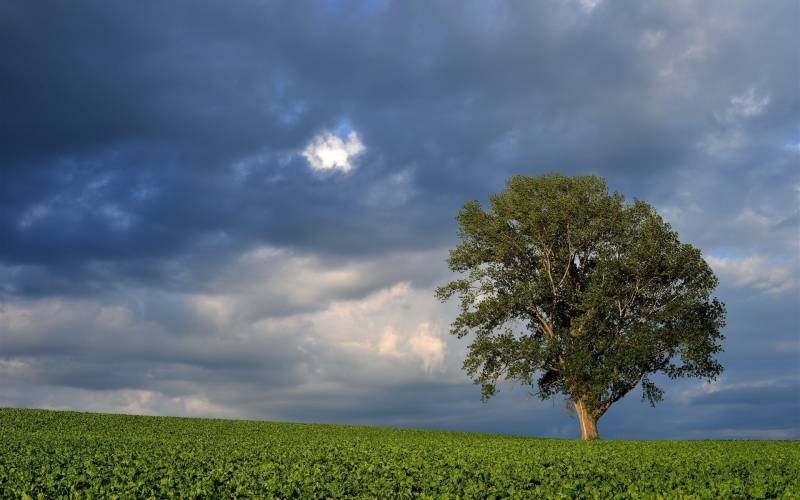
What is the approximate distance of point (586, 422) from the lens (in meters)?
53.3

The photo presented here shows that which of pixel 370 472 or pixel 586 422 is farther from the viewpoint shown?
pixel 586 422

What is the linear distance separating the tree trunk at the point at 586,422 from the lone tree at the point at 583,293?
0.08 m

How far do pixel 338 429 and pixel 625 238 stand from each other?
29.6 m

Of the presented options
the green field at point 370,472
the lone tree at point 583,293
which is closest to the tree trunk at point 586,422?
the lone tree at point 583,293

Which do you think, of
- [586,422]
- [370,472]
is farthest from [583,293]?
[370,472]

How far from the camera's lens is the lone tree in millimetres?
51938

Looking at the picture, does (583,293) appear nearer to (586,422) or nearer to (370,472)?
(586,422)

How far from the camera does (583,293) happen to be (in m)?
53.1

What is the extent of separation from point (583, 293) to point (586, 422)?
9773mm

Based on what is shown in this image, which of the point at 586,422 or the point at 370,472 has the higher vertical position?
the point at 586,422

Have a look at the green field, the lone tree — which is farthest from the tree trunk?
the green field

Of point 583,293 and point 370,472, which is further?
point 583,293

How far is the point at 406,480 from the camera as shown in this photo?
22734 mm

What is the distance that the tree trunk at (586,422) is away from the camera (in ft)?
174
